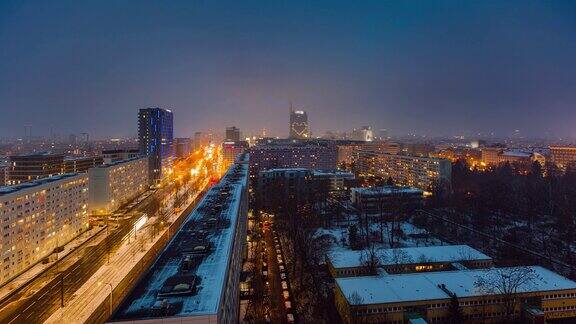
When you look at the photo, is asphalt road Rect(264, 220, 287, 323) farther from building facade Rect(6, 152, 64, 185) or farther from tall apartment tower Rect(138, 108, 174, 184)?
tall apartment tower Rect(138, 108, 174, 184)

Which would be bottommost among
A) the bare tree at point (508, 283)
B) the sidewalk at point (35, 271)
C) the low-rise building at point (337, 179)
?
the sidewalk at point (35, 271)

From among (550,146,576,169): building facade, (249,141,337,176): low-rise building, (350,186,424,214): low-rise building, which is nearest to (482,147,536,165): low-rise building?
(550,146,576,169): building facade

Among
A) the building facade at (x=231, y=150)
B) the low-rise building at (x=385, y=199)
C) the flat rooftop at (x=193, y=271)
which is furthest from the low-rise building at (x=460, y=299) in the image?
the building facade at (x=231, y=150)

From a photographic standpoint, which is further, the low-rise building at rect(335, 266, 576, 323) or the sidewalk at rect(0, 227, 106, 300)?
the sidewalk at rect(0, 227, 106, 300)

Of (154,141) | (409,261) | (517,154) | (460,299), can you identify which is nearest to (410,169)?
(517,154)

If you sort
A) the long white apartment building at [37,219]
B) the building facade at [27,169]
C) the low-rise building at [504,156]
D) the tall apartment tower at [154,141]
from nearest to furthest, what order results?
the long white apartment building at [37,219], the building facade at [27,169], the tall apartment tower at [154,141], the low-rise building at [504,156]

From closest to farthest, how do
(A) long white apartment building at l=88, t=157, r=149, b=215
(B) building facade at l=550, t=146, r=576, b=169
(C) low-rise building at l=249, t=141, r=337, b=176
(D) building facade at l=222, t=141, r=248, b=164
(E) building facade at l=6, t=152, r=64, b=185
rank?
(A) long white apartment building at l=88, t=157, r=149, b=215 < (E) building facade at l=6, t=152, r=64, b=185 < (C) low-rise building at l=249, t=141, r=337, b=176 < (B) building facade at l=550, t=146, r=576, b=169 < (D) building facade at l=222, t=141, r=248, b=164

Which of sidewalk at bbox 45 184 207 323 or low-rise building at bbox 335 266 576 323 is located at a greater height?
low-rise building at bbox 335 266 576 323

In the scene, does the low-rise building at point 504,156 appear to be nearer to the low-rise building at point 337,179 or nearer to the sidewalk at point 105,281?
the low-rise building at point 337,179
